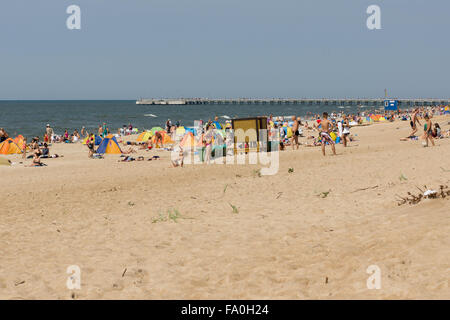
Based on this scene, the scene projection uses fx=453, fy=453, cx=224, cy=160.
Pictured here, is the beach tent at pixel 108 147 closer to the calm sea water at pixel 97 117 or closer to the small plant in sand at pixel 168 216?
the small plant in sand at pixel 168 216

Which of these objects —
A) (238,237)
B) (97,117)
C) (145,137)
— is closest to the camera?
(238,237)

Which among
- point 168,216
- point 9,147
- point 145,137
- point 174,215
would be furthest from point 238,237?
point 145,137

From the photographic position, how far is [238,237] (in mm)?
6301

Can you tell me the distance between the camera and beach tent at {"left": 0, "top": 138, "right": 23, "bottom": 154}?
877 inches

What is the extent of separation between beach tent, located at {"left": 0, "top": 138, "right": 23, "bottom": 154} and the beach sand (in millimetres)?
11618

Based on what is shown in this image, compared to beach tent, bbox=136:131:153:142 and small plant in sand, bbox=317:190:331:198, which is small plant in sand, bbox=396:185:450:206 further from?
beach tent, bbox=136:131:153:142

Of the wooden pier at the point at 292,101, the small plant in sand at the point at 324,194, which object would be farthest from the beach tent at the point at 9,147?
the wooden pier at the point at 292,101

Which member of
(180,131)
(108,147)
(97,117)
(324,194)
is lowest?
(324,194)

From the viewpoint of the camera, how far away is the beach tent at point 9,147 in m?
22.3

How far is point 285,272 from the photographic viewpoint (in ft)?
15.6

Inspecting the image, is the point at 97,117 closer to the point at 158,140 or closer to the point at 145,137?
the point at 145,137

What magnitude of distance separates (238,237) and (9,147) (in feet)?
63.7

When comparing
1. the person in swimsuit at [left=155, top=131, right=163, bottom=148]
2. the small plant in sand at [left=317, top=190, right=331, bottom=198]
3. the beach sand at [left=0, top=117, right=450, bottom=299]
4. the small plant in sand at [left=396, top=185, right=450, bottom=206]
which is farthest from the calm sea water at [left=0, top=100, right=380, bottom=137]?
the small plant in sand at [left=396, top=185, right=450, bottom=206]
